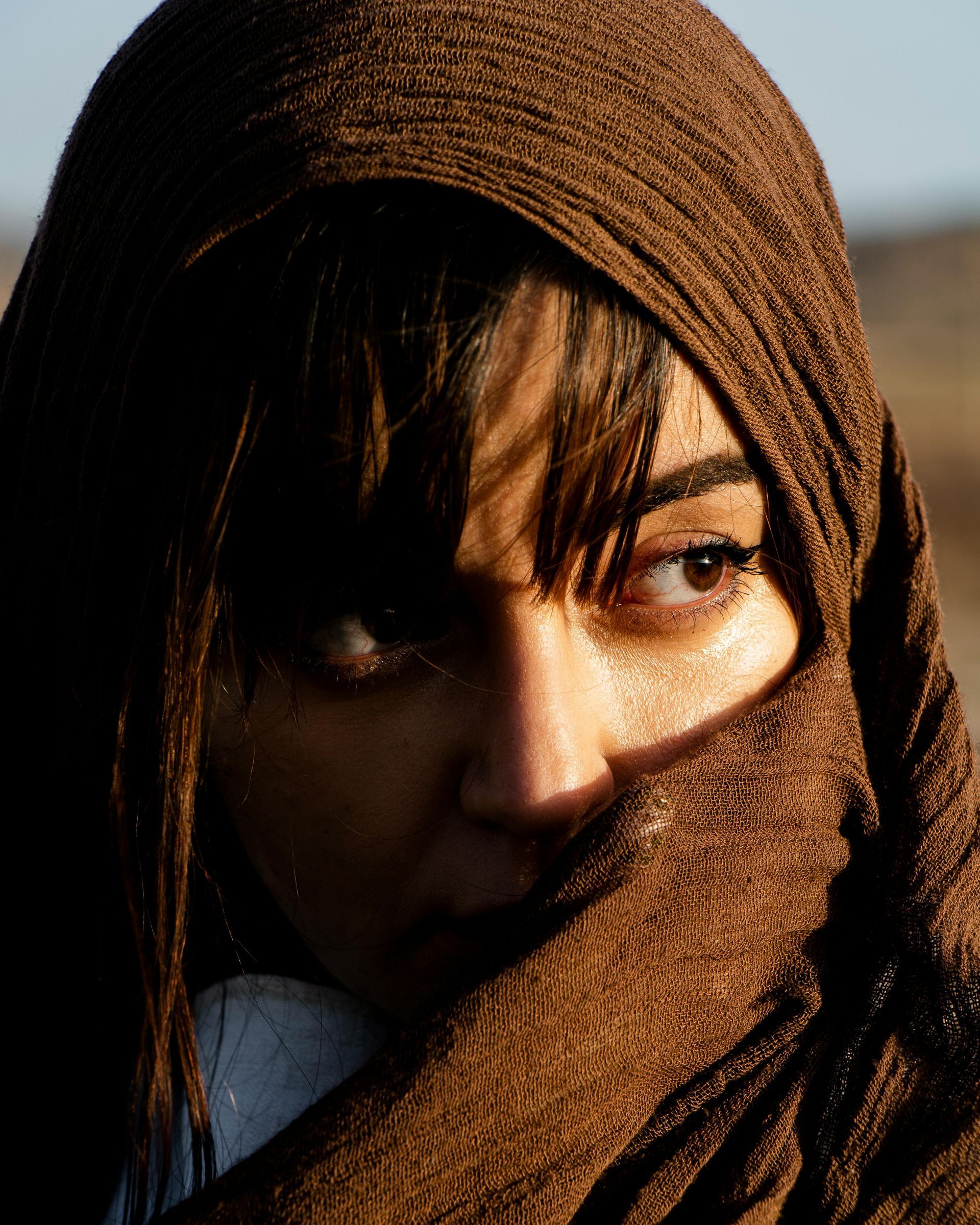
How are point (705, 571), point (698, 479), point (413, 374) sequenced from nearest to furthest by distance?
point (413, 374), point (698, 479), point (705, 571)

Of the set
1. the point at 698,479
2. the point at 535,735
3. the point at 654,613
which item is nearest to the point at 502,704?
the point at 535,735

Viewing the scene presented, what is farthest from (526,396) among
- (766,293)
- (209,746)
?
(209,746)

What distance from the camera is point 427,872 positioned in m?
1.40

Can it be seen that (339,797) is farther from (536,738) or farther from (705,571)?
(705,571)

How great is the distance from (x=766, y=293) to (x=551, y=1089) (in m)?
0.99

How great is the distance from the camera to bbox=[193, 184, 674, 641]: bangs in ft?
4.03

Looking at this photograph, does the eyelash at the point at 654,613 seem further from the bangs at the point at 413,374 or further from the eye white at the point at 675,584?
the bangs at the point at 413,374

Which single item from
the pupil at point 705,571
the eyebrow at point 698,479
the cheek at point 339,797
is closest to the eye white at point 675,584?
the pupil at point 705,571

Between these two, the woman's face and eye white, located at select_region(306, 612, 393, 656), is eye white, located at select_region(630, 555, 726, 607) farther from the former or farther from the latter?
eye white, located at select_region(306, 612, 393, 656)

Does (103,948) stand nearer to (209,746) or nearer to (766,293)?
(209,746)

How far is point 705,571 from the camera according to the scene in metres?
1.45

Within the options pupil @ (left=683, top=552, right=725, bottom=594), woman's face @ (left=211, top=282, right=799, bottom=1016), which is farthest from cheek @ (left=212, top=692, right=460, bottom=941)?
pupil @ (left=683, top=552, right=725, bottom=594)

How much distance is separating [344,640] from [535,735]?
0.32 meters

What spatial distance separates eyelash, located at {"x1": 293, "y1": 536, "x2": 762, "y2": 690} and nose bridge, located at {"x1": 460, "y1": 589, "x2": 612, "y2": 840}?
11 centimetres
